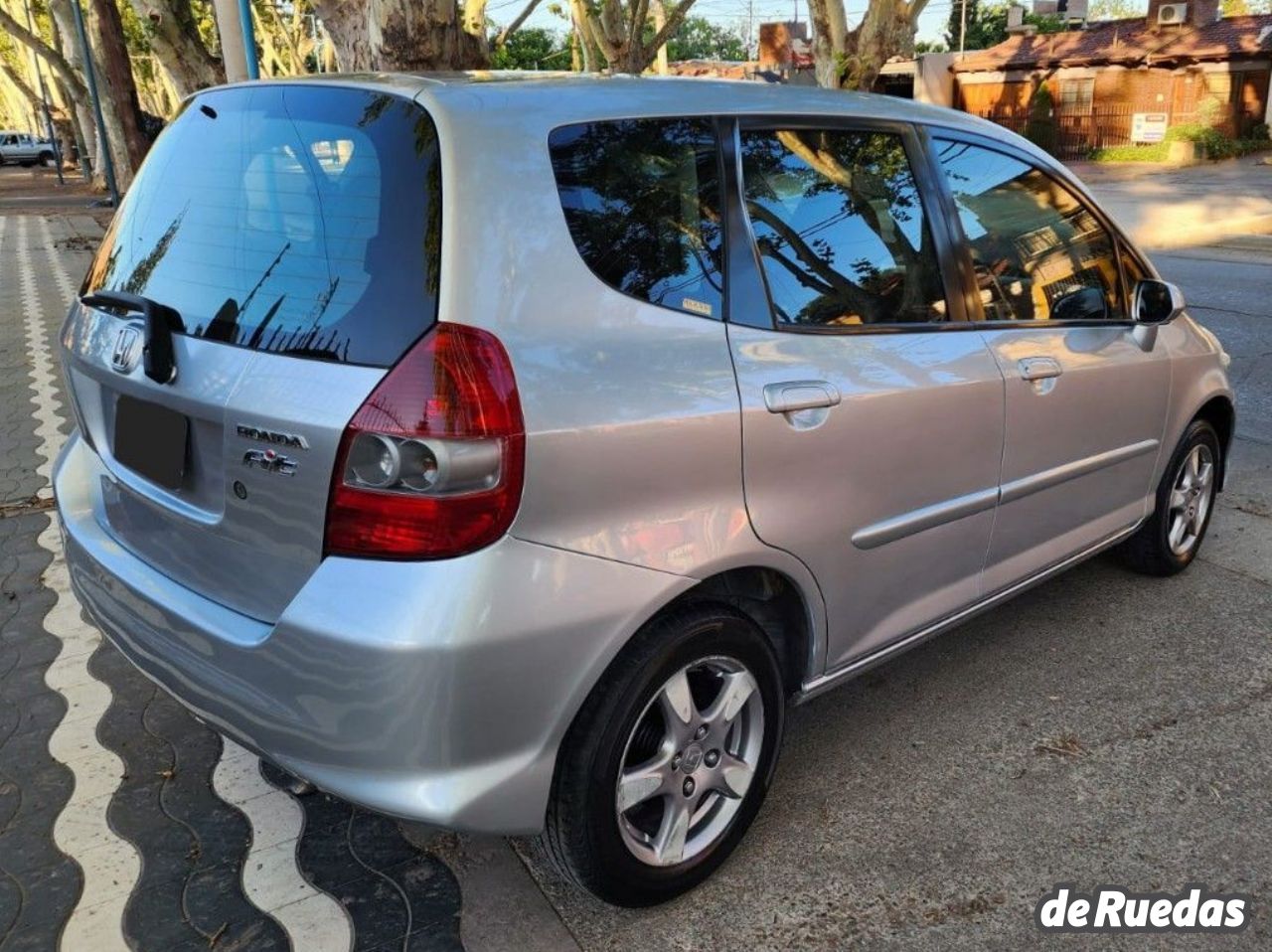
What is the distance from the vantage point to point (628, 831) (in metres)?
2.33

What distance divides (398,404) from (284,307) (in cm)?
41

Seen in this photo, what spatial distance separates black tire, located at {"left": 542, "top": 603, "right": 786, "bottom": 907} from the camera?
2170mm

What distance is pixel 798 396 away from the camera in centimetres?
241

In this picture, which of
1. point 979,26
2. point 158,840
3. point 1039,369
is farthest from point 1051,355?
point 979,26

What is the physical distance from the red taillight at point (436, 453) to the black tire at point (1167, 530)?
9.60ft

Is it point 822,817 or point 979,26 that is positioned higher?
point 979,26

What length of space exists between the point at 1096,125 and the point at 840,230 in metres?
35.2

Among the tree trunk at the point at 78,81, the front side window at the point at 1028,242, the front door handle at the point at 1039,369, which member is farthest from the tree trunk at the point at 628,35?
the tree trunk at the point at 78,81

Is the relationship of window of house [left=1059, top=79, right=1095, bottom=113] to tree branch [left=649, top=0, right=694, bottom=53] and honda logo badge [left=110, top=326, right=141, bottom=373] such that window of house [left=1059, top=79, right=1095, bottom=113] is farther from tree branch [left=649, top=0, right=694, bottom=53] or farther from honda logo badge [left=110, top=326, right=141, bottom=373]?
honda logo badge [left=110, top=326, right=141, bottom=373]

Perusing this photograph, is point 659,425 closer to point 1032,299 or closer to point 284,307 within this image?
point 284,307

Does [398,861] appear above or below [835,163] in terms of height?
below

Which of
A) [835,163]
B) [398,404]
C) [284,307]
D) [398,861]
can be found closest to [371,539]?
[398,404]

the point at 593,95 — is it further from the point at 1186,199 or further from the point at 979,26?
the point at 979,26

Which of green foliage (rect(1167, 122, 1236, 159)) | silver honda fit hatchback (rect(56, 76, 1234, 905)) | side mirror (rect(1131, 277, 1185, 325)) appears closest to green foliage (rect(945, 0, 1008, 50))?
green foliage (rect(1167, 122, 1236, 159))
